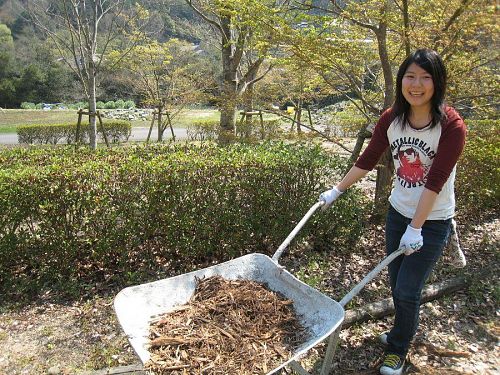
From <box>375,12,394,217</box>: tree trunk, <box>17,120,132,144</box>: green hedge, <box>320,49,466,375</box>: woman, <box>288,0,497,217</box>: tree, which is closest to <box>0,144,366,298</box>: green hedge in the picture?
<box>375,12,394,217</box>: tree trunk

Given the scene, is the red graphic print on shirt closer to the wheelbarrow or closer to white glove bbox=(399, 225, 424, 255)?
white glove bbox=(399, 225, 424, 255)

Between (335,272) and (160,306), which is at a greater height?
(160,306)

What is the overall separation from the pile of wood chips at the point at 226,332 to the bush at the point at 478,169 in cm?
348

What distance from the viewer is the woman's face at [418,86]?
2238 mm

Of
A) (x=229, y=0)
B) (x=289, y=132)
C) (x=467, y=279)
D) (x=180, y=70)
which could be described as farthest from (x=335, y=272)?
(x=180, y=70)

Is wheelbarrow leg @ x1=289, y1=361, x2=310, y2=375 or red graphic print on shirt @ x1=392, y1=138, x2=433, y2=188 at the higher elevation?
red graphic print on shirt @ x1=392, y1=138, x2=433, y2=188

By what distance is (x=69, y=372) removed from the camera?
2764 mm

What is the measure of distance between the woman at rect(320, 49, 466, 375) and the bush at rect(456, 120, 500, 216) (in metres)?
2.68

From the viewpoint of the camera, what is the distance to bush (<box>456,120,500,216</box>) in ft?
15.9

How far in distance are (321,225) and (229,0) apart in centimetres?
300

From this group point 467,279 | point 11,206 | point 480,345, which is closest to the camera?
point 480,345

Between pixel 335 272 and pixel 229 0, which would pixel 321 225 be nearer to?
pixel 335 272

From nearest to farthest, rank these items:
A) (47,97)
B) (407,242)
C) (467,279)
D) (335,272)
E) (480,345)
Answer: (407,242), (480,345), (467,279), (335,272), (47,97)

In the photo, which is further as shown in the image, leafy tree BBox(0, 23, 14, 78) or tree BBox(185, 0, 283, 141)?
leafy tree BBox(0, 23, 14, 78)
